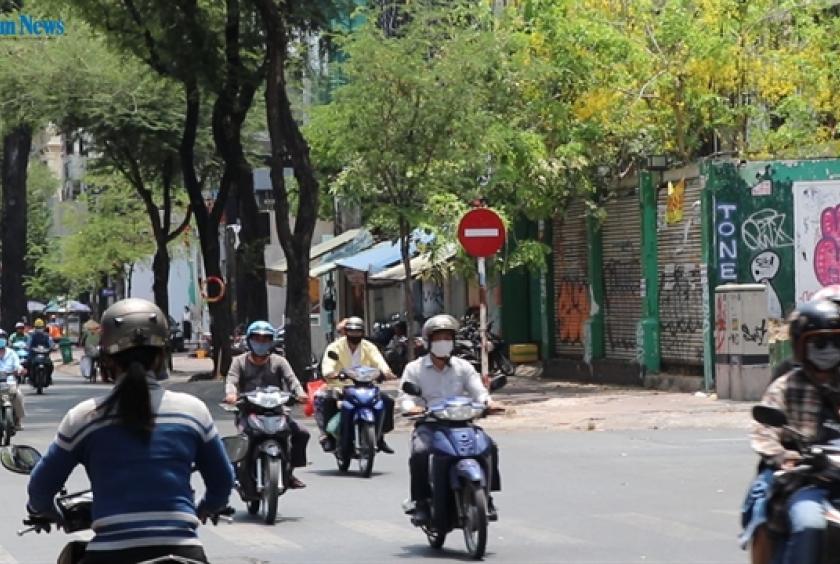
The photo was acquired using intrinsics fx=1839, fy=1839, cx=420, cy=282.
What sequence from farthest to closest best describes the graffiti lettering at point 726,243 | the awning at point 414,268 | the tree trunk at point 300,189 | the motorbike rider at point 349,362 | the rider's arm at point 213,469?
the awning at point 414,268, the tree trunk at point 300,189, the graffiti lettering at point 726,243, the motorbike rider at point 349,362, the rider's arm at point 213,469

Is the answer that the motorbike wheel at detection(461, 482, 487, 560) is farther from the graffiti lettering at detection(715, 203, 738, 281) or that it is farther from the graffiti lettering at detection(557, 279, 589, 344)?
the graffiti lettering at detection(557, 279, 589, 344)

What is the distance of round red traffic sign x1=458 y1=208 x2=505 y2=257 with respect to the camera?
25.4 m

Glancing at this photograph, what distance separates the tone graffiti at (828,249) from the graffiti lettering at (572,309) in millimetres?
6984

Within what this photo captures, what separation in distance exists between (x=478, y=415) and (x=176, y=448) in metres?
7.22

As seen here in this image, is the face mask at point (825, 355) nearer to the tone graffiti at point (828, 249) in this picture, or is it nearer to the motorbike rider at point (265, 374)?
the motorbike rider at point (265, 374)

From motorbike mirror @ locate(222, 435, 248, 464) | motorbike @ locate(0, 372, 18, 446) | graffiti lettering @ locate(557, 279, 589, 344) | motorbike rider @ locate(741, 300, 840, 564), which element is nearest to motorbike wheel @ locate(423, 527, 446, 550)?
motorbike rider @ locate(741, 300, 840, 564)

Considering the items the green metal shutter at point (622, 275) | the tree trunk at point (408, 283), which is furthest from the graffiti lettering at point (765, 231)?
the tree trunk at point (408, 283)

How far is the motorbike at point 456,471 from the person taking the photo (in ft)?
41.9

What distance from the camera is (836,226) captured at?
28.5 m

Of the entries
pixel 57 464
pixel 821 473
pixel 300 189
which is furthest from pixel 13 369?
pixel 57 464

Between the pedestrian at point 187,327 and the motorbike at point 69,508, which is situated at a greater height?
the pedestrian at point 187,327

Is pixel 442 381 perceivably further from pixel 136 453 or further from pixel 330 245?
pixel 330 245

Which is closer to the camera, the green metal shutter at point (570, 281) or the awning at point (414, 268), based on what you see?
the awning at point (414, 268)

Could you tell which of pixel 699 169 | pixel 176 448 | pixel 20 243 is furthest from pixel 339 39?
pixel 20 243
